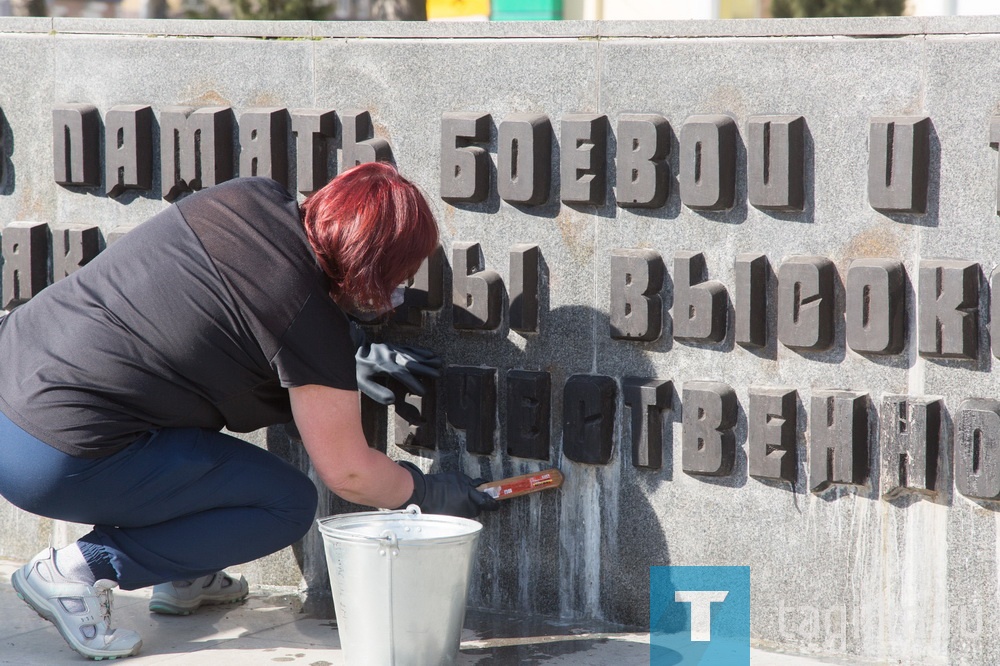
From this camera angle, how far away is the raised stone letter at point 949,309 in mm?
3561

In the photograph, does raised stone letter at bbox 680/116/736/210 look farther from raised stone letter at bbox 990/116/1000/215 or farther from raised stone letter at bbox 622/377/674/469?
raised stone letter at bbox 990/116/1000/215

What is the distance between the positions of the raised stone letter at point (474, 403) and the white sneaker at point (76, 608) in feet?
4.19

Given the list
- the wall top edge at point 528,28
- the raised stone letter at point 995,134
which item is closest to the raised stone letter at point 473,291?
the wall top edge at point 528,28

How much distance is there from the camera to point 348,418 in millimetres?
3578

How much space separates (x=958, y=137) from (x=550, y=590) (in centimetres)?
200

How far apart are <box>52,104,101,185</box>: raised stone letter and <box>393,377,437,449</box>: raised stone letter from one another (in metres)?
1.53

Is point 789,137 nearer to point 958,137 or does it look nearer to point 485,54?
point 958,137

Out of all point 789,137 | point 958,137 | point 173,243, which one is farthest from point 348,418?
point 958,137

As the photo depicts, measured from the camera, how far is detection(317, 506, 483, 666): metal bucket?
348cm

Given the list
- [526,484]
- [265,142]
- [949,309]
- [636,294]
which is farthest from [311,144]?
[949,309]

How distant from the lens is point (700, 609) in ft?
13.4

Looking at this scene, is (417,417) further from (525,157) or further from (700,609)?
(700,609)

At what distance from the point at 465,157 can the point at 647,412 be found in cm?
107

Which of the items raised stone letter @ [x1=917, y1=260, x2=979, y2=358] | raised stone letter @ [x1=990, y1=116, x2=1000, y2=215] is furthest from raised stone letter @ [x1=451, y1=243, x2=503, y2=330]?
raised stone letter @ [x1=990, y1=116, x2=1000, y2=215]
